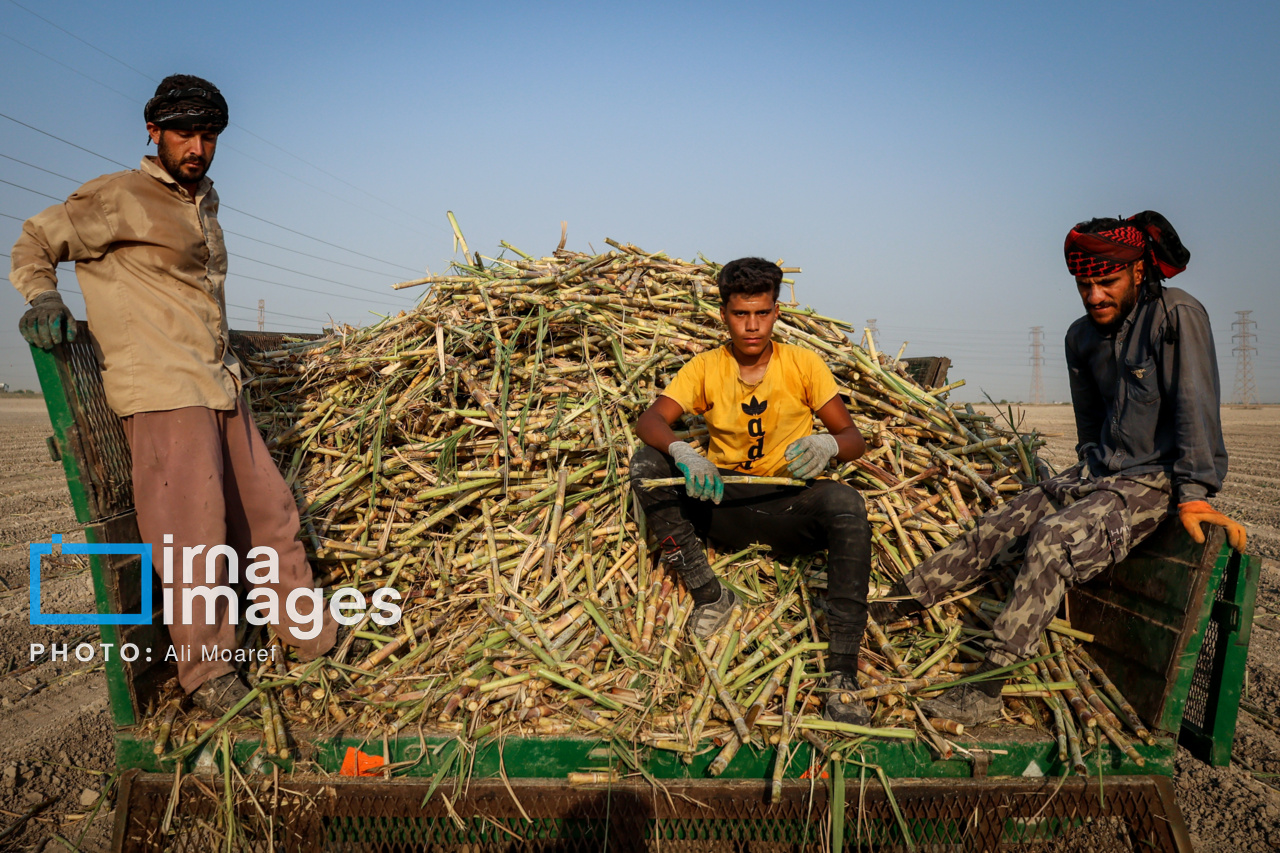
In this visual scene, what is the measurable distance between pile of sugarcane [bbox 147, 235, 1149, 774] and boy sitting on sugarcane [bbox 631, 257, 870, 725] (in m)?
0.17

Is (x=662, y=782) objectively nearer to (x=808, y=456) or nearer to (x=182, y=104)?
(x=808, y=456)

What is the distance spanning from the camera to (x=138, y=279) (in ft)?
8.90

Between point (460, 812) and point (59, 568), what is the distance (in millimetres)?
5344

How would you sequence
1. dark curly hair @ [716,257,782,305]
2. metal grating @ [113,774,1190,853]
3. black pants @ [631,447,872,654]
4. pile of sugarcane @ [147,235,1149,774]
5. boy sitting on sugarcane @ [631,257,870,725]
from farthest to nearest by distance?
dark curly hair @ [716,257,782,305]
boy sitting on sugarcane @ [631,257,870,725]
black pants @ [631,447,872,654]
pile of sugarcane @ [147,235,1149,774]
metal grating @ [113,774,1190,853]

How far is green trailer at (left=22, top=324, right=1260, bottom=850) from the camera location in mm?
2211

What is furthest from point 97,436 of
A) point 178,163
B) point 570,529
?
point 570,529

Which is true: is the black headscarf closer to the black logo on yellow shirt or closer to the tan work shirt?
the tan work shirt

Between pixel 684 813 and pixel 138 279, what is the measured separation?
266 cm

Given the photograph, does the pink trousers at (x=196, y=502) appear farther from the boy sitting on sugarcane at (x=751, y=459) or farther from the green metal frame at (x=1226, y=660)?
the green metal frame at (x=1226, y=660)

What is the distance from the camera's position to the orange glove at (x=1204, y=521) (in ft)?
7.40

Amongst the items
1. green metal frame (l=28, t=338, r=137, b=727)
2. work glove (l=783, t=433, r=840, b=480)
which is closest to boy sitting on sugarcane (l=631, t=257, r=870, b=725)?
work glove (l=783, t=433, r=840, b=480)

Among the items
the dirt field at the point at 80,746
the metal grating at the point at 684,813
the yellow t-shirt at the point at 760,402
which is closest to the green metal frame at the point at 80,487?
the metal grating at the point at 684,813

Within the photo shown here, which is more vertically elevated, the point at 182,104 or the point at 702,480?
the point at 182,104

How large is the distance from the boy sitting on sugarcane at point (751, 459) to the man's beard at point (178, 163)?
1.99 m
